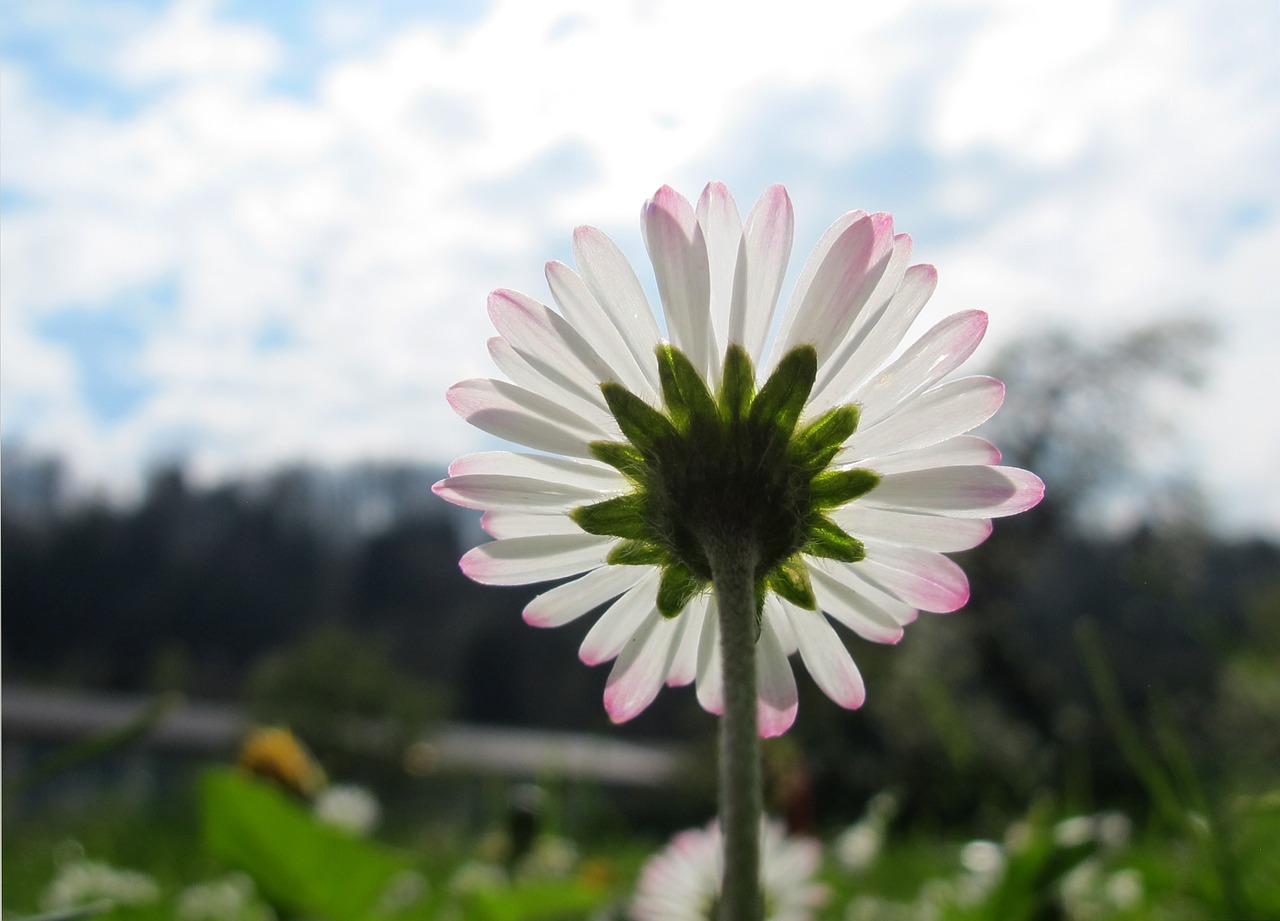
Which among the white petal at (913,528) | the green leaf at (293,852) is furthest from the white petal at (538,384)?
the green leaf at (293,852)

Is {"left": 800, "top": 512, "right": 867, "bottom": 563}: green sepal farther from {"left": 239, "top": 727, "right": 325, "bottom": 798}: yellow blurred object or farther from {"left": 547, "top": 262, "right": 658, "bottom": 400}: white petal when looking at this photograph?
{"left": 239, "top": 727, "right": 325, "bottom": 798}: yellow blurred object

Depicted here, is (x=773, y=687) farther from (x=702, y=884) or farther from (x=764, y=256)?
(x=702, y=884)

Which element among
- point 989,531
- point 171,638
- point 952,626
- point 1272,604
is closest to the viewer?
point 989,531

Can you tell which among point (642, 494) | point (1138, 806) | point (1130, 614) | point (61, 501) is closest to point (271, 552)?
point (61, 501)

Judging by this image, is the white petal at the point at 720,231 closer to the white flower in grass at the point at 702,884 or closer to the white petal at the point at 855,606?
the white petal at the point at 855,606

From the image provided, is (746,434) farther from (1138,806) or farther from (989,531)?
(1138,806)

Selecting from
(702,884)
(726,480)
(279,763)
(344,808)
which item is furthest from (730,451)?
(344,808)

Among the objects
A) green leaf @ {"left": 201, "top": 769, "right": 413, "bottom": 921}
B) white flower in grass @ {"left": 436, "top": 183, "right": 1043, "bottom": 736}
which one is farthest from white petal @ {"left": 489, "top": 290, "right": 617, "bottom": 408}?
green leaf @ {"left": 201, "top": 769, "right": 413, "bottom": 921}
